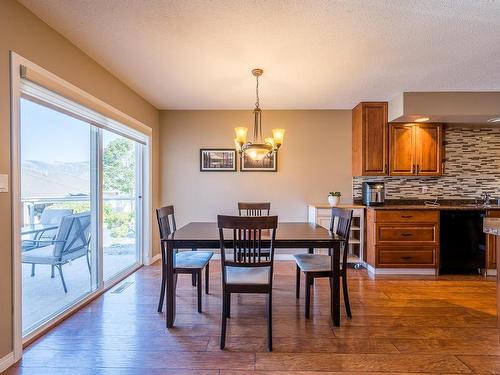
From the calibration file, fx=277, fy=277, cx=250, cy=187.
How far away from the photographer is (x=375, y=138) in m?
3.86

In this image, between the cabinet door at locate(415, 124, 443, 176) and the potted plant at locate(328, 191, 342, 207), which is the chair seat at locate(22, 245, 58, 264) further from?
the cabinet door at locate(415, 124, 443, 176)

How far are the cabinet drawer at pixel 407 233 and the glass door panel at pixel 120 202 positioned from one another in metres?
3.24

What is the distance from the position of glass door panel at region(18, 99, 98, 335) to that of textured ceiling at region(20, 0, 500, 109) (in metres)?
0.76

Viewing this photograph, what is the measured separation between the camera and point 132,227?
3783mm

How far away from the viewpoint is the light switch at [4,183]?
169 cm

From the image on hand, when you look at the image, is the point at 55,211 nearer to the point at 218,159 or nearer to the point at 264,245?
the point at 264,245

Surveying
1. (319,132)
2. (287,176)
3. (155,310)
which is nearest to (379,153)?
(319,132)

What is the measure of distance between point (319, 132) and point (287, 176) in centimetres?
83

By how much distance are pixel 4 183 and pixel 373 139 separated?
3.94m

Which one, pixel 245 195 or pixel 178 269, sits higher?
pixel 245 195

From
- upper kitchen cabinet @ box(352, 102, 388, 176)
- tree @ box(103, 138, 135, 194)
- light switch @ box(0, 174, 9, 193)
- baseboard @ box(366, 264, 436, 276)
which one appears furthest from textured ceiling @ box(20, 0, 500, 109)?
baseboard @ box(366, 264, 436, 276)

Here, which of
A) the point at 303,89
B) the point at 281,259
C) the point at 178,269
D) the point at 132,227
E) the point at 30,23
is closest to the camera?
the point at 30,23

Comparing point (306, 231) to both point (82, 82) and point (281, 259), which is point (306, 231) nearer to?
point (281, 259)

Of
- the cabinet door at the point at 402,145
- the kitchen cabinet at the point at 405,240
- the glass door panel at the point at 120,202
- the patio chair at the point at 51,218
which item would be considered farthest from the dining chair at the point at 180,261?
the cabinet door at the point at 402,145
